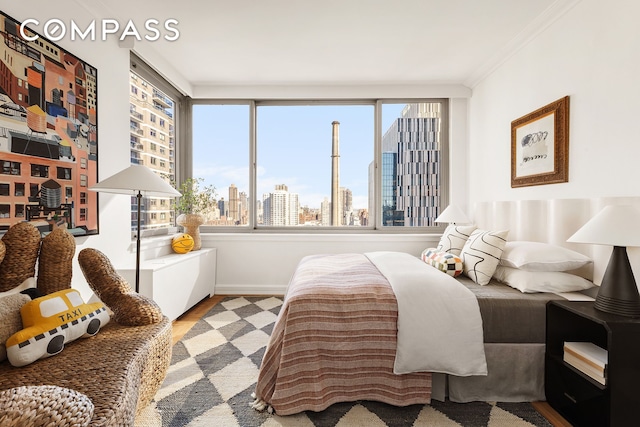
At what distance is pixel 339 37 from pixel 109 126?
2.08 metres

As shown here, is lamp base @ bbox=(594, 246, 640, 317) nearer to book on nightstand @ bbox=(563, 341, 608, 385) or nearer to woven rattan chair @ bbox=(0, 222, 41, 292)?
book on nightstand @ bbox=(563, 341, 608, 385)

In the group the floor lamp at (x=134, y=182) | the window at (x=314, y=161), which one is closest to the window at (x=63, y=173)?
the floor lamp at (x=134, y=182)

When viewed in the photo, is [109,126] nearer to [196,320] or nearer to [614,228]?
[196,320]

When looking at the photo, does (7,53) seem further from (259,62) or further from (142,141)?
(259,62)

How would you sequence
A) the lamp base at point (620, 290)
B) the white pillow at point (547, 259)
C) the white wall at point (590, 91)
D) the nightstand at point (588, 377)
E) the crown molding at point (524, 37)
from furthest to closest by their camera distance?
the crown molding at point (524, 37), the white pillow at point (547, 259), the white wall at point (590, 91), the lamp base at point (620, 290), the nightstand at point (588, 377)

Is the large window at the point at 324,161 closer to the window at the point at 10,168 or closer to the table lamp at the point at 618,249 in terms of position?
the window at the point at 10,168

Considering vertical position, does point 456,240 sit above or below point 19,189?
below

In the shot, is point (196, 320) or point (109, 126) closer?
point (109, 126)

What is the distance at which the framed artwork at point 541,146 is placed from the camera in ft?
7.90

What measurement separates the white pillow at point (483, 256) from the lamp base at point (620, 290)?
67 cm

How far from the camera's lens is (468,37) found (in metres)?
2.89

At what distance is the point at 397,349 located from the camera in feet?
5.72

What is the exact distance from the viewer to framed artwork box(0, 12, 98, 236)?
5.89 feet

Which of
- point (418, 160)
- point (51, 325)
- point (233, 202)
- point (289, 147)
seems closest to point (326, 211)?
point (289, 147)
